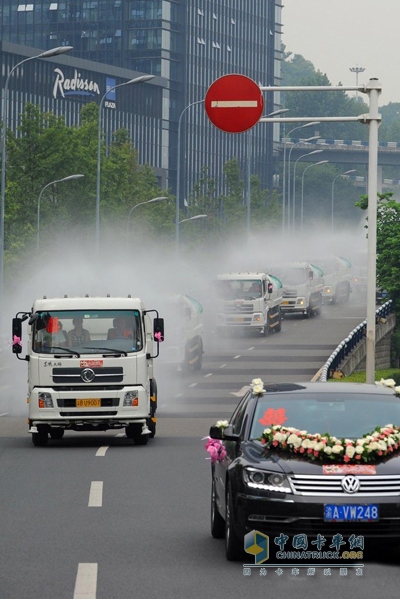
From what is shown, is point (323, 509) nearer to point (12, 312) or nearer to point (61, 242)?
point (12, 312)

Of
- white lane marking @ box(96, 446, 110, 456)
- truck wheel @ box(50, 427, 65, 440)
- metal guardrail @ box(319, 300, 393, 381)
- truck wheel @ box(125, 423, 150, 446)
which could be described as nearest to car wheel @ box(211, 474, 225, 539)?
white lane marking @ box(96, 446, 110, 456)

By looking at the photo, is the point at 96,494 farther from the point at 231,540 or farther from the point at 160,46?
the point at 160,46

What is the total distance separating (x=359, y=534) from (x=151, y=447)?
46.9ft

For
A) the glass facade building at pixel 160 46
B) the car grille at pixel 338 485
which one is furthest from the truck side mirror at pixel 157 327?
the glass facade building at pixel 160 46

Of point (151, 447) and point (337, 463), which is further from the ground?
point (337, 463)

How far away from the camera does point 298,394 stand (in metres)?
13.4

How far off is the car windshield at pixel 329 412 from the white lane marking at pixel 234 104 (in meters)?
9.55

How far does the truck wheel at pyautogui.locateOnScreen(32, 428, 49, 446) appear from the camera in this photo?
2602 cm

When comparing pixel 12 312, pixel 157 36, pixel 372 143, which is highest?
pixel 157 36

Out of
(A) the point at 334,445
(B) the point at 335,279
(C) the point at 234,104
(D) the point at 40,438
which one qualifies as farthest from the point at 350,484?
(B) the point at 335,279

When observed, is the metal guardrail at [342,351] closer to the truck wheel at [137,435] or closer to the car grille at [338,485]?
the truck wheel at [137,435]

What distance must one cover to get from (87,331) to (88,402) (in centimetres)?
120

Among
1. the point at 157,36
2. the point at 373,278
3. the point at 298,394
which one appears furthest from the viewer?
the point at 157,36

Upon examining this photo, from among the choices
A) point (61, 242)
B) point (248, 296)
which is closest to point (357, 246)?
point (61, 242)
